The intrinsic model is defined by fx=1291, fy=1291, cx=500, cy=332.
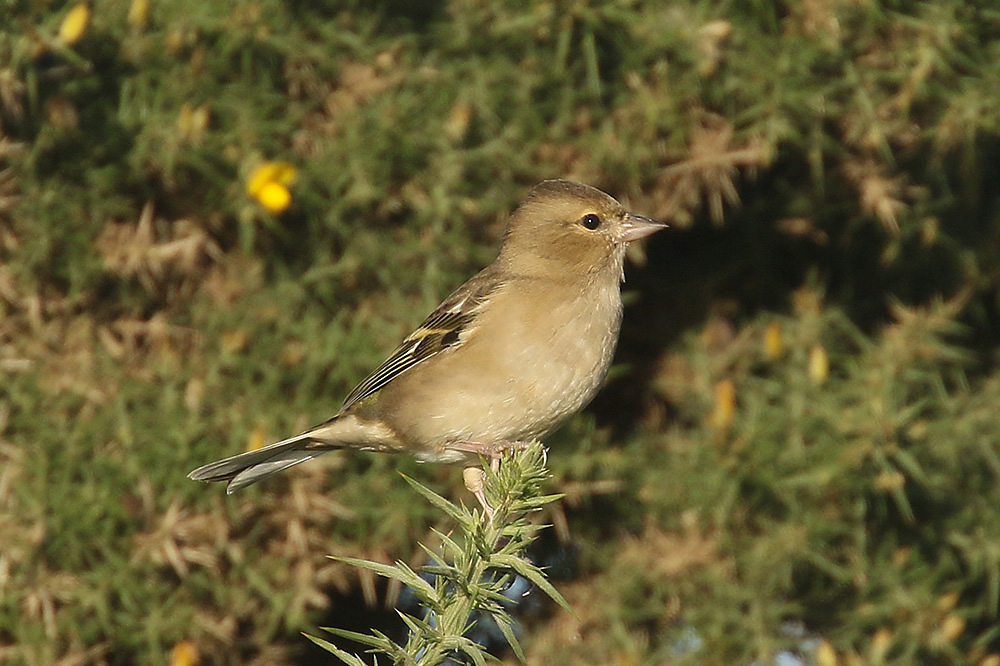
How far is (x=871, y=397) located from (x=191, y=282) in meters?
2.27

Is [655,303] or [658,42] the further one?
[655,303]

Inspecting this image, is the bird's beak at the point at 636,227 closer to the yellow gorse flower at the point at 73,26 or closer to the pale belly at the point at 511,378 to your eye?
the pale belly at the point at 511,378

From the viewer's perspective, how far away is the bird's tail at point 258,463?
3705mm

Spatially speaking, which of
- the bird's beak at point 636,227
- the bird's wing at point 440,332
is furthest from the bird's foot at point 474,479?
the bird's beak at point 636,227

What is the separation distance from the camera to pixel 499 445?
3.89 m

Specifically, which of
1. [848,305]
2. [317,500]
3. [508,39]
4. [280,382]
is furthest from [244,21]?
[848,305]

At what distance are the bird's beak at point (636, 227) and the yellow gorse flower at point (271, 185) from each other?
107 cm

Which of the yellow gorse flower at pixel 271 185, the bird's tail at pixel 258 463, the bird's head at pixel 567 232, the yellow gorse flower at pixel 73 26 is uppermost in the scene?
the yellow gorse flower at pixel 73 26

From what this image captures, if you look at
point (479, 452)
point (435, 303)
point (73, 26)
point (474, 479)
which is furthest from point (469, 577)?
point (73, 26)

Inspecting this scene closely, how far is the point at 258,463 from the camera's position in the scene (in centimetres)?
380

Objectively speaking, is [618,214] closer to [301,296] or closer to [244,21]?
[301,296]

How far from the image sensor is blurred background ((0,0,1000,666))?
3883 mm

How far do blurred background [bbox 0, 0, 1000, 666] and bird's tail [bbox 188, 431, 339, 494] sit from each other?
0.10 metres

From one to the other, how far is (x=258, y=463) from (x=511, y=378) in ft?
2.58
